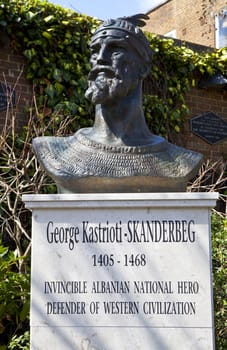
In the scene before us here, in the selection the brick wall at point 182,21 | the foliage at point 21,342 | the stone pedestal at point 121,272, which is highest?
the brick wall at point 182,21

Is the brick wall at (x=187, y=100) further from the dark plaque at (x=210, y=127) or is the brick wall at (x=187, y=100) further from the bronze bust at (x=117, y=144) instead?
the bronze bust at (x=117, y=144)

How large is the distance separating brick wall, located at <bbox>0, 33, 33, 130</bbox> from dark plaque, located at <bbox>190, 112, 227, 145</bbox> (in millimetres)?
2770

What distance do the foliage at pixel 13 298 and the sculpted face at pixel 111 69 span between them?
2.08 metres

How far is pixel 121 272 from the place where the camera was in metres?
3.63

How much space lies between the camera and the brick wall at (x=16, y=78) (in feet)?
23.7

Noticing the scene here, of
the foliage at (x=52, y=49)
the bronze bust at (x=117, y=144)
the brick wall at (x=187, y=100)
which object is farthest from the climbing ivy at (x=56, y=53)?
the bronze bust at (x=117, y=144)

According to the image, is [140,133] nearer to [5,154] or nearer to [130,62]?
[130,62]

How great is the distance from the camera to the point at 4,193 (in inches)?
247

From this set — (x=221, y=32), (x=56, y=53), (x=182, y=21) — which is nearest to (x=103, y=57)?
(x=56, y=53)

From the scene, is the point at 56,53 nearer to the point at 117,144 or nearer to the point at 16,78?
the point at 16,78

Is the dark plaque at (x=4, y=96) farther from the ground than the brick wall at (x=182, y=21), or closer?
closer

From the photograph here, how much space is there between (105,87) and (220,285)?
251cm

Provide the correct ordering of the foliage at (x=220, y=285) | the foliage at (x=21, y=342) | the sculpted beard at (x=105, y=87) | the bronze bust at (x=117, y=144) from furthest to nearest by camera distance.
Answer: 1. the foliage at (x=220, y=285)
2. the foliage at (x=21, y=342)
3. the sculpted beard at (x=105, y=87)
4. the bronze bust at (x=117, y=144)

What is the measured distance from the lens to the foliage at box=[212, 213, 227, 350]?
545cm
